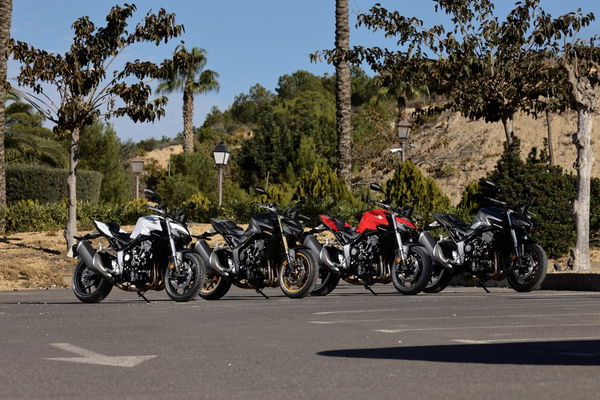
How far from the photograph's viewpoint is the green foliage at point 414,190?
3062cm

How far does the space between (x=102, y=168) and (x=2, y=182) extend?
93.1 ft

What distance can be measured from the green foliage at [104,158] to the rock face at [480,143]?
79.0ft


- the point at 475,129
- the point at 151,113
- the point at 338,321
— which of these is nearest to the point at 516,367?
the point at 338,321

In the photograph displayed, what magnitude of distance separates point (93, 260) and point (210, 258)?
1.56m

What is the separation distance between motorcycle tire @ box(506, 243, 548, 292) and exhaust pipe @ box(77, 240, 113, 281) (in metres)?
5.45

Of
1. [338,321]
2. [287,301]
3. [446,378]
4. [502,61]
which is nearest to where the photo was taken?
[446,378]

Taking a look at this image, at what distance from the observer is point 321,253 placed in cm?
1611

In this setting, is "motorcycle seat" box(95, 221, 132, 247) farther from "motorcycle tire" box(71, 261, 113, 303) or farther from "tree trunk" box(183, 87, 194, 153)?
"tree trunk" box(183, 87, 194, 153)

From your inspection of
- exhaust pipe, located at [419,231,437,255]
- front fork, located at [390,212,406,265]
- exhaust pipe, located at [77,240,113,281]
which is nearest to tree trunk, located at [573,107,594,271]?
exhaust pipe, located at [419,231,437,255]

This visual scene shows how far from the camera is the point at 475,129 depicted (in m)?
92.5

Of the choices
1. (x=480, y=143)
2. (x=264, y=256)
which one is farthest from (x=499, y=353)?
(x=480, y=143)

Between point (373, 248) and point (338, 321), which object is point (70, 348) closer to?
point (338, 321)

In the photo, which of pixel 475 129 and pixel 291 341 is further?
pixel 475 129

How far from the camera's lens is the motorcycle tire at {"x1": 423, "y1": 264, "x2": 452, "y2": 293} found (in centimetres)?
1658
